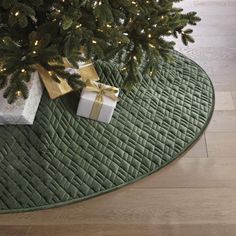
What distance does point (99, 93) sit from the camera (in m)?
1.44

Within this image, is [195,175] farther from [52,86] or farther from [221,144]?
[52,86]

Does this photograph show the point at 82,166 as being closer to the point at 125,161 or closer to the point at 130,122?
the point at 125,161

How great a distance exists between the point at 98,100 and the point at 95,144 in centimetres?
17

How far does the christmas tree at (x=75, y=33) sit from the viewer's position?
1136 millimetres

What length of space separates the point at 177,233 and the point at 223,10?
1420 mm

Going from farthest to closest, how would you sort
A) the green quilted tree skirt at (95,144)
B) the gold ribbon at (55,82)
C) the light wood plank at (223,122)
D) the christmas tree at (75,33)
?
the light wood plank at (223,122)
the gold ribbon at (55,82)
the green quilted tree skirt at (95,144)
the christmas tree at (75,33)

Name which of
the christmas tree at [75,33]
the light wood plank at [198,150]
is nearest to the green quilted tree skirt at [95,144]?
the light wood plank at [198,150]

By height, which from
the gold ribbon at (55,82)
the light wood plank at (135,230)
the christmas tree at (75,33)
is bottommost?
the light wood plank at (135,230)

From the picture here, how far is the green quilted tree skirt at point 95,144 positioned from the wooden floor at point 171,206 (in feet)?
0.12

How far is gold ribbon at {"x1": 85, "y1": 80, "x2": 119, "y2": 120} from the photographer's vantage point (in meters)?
1.43

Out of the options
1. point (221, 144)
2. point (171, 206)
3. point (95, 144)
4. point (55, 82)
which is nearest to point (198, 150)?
point (221, 144)

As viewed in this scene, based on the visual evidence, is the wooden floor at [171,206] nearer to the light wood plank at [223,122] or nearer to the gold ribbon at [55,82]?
the light wood plank at [223,122]

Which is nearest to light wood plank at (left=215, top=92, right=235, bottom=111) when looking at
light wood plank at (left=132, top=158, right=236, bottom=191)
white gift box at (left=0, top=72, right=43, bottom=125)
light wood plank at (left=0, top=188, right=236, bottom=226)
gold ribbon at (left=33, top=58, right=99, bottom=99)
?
light wood plank at (left=132, top=158, right=236, bottom=191)

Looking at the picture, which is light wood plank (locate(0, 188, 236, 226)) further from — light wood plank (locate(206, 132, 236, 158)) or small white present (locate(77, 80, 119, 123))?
small white present (locate(77, 80, 119, 123))
